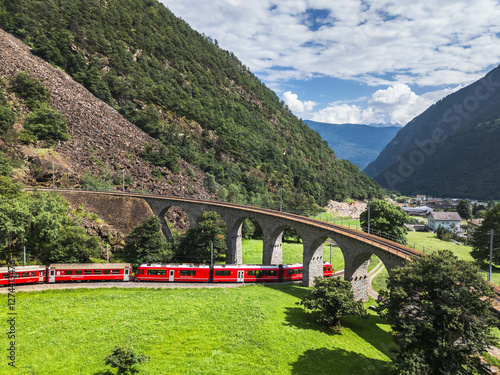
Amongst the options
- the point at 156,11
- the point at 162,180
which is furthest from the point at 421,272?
the point at 156,11

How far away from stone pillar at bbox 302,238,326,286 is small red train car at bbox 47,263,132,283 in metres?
25.9

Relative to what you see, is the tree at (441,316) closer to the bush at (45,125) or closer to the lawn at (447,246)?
the lawn at (447,246)

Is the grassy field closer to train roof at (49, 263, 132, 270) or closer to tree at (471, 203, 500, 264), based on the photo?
train roof at (49, 263, 132, 270)

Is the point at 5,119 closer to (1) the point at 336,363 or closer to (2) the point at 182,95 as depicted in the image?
(2) the point at 182,95

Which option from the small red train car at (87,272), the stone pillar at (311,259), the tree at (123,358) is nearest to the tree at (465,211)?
the stone pillar at (311,259)

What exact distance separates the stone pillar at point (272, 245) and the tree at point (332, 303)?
1591 cm

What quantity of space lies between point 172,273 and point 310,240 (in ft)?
68.1

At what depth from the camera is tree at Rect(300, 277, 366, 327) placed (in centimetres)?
2798

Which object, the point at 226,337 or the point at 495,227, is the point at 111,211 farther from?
the point at 495,227

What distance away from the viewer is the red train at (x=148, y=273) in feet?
112

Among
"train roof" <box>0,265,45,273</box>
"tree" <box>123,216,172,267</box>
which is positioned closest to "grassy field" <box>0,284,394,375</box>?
"train roof" <box>0,265,45,273</box>

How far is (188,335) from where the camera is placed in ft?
84.4

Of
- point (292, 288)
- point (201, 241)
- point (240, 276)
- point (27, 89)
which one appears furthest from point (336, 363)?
point (27, 89)

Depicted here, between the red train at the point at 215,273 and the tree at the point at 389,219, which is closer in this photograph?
the red train at the point at 215,273
